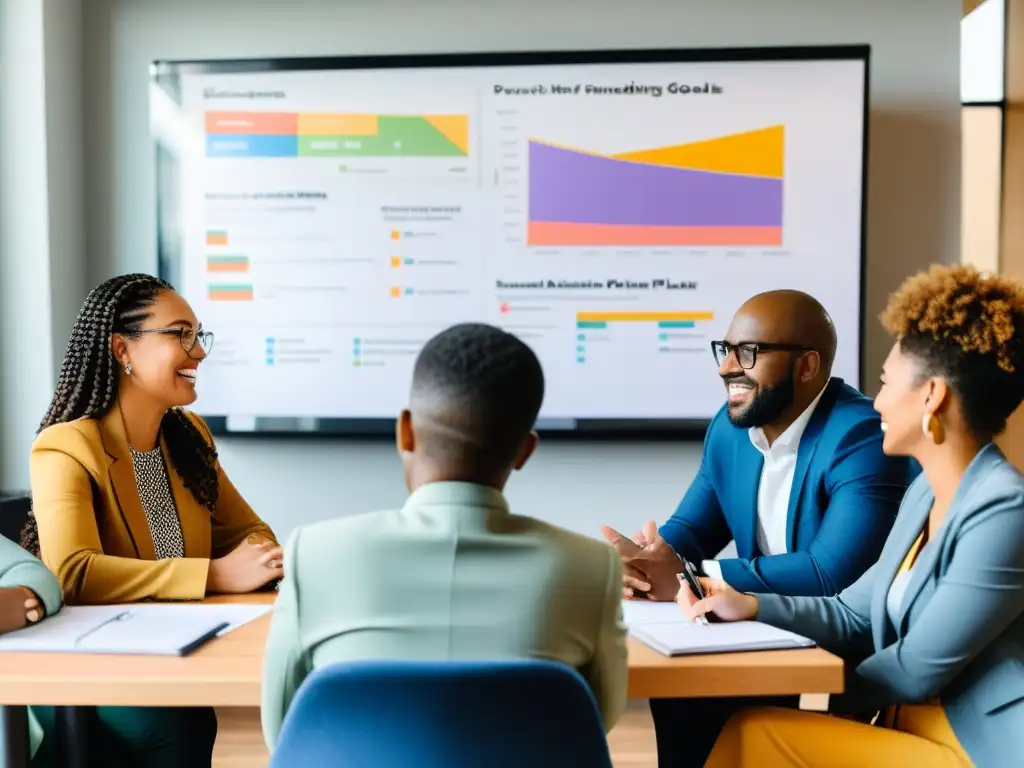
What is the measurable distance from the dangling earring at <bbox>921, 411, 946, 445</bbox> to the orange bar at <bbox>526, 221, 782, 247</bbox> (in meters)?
1.57

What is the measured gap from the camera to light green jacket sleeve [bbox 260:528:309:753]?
1.06 metres

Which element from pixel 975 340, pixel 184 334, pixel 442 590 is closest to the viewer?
pixel 442 590

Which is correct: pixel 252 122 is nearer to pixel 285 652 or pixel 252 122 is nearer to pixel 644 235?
pixel 644 235

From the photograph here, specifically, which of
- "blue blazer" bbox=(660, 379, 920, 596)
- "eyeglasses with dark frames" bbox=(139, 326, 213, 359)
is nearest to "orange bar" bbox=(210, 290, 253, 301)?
"eyeglasses with dark frames" bbox=(139, 326, 213, 359)

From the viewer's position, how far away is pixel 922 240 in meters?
3.11

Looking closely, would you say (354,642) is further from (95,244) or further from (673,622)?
(95,244)

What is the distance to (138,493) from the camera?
1919mm

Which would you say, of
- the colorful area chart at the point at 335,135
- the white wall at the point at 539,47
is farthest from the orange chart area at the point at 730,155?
the colorful area chart at the point at 335,135

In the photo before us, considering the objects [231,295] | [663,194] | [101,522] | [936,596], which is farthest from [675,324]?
[101,522]

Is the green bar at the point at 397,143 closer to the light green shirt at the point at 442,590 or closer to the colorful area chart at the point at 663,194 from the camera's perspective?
the colorful area chart at the point at 663,194

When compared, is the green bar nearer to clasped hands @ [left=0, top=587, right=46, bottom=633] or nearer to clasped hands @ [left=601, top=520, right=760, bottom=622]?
clasped hands @ [left=601, top=520, right=760, bottom=622]

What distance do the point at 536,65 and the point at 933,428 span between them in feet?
6.40

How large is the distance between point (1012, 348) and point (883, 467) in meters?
0.51

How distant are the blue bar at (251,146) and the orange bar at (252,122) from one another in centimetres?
2
